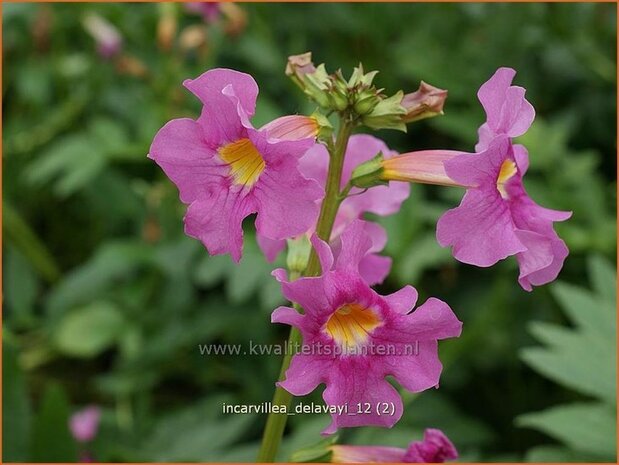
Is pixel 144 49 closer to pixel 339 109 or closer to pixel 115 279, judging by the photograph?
pixel 115 279

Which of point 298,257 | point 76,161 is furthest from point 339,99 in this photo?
point 76,161

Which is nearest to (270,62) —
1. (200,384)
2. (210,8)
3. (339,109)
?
(210,8)

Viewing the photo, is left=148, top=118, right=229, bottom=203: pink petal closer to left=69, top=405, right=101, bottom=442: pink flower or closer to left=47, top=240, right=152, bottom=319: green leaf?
left=69, top=405, right=101, bottom=442: pink flower

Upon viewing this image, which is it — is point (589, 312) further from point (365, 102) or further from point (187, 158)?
point (187, 158)

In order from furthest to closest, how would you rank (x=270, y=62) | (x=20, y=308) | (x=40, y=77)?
(x=40, y=77)
(x=270, y=62)
(x=20, y=308)

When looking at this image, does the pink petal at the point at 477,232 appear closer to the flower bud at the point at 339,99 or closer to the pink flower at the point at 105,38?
the flower bud at the point at 339,99

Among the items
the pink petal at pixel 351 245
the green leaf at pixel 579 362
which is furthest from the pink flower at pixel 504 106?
the green leaf at pixel 579 362
